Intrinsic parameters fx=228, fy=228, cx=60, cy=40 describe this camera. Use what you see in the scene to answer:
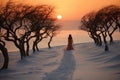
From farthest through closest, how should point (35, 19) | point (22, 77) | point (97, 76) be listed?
point (35, 19) < point (22, 77) < point (97, 76)

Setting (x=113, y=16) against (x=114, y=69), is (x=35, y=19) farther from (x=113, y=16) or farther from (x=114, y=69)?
(x=114, y=69)

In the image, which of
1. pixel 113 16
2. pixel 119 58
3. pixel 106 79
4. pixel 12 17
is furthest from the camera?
pixel 113 16

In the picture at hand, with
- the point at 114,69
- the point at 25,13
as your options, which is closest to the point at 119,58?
the point at 114,69

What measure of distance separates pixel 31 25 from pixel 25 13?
653cm

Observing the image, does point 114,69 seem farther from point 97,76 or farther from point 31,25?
point 31,25

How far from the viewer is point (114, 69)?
1705 cm

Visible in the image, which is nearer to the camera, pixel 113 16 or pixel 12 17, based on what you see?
pixel 12 17

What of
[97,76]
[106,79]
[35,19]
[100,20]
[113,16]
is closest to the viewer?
[106,79]

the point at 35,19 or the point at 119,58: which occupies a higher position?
the point at 35,19

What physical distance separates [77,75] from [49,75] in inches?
80.4

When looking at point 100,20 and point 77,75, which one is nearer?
point 77,75

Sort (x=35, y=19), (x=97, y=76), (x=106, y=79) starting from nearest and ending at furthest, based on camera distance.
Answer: (x=106, y=79) < (x=97, y=76) < (x=35, y=19)

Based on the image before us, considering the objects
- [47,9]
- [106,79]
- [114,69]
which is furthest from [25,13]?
[106,79]

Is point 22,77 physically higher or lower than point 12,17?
lower
